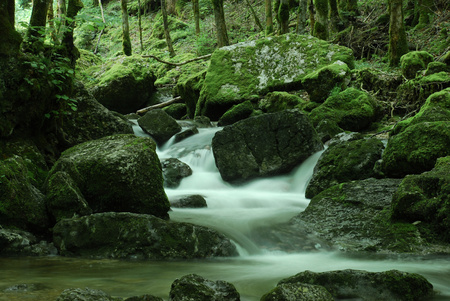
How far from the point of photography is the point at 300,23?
16484 millimetres

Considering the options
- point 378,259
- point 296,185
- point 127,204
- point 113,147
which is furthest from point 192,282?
point 296,185

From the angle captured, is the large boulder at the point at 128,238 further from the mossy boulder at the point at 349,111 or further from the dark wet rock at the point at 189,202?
the mossy boulder at the point at 349,111

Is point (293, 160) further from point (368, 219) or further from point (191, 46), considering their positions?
point (191, 46)

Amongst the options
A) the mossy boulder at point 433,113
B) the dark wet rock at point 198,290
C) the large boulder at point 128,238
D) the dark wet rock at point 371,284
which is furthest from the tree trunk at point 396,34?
the dark wet rock at point 198,290

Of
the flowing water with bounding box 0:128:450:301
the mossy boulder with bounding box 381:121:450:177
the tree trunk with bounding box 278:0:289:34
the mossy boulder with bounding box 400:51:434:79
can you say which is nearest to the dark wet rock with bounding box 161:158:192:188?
the flowing water with bounding box 0:128:450:301

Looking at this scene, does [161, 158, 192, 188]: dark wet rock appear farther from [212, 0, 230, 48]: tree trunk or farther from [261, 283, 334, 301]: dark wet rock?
[212, 0, 230, 48]: tree trunk

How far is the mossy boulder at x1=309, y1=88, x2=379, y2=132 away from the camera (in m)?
10.2

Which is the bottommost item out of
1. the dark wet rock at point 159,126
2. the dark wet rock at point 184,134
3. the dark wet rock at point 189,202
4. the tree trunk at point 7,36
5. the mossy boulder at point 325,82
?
the dark wet rock at point 189,202

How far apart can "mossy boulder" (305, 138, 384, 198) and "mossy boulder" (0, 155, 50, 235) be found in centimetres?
452

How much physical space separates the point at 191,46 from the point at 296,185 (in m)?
20.7

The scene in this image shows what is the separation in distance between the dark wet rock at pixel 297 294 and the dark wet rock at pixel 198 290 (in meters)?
0.30

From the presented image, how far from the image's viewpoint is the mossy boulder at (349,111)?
10.2 metres

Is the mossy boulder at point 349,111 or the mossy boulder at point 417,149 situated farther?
the mossy boulder at point 349,111

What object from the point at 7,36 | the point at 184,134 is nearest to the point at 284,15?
the point at 184,134
